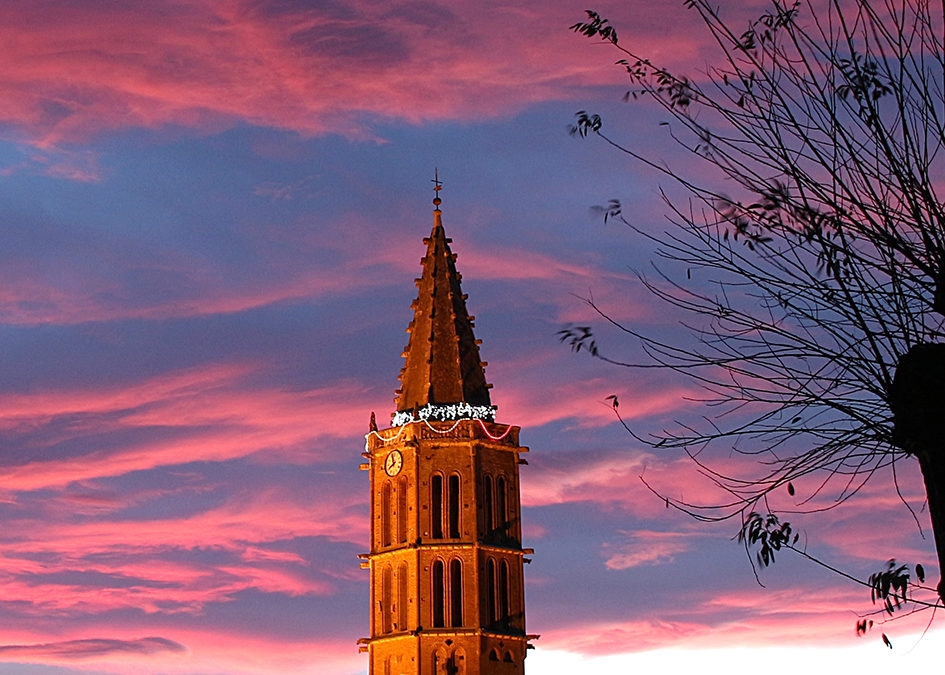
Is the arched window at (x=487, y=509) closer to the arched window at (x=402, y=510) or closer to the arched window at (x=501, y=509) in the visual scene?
the arched window at (x=501, y=509)

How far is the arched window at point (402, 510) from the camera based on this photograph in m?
82.8

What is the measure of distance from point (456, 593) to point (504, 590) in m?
2.91

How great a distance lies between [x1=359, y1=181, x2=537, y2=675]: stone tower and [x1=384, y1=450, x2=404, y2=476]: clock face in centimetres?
5

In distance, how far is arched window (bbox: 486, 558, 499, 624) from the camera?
82000 millimetres

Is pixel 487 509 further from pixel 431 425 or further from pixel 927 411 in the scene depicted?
pixel 927 411

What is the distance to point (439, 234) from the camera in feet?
293

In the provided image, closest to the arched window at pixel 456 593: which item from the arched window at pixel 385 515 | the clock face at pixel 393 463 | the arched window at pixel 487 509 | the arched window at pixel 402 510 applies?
the arched window at pixel 487 509

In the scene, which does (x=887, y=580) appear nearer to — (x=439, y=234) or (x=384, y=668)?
(x=384, y=668)

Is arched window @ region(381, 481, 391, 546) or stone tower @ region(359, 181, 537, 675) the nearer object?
stone tower @ region(359, 181, 537, 675)

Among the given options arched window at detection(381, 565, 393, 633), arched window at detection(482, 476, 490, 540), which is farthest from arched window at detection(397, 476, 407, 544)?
arched window at detection(482, 476, 490, 540)

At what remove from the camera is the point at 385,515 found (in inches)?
3312

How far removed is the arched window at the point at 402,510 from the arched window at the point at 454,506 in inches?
93.7

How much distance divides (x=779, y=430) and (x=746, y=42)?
18.9ft

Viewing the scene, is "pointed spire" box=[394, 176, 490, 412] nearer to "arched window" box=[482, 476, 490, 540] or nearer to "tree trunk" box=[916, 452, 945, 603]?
"arched window" box=[482, 476, 490, 540]
